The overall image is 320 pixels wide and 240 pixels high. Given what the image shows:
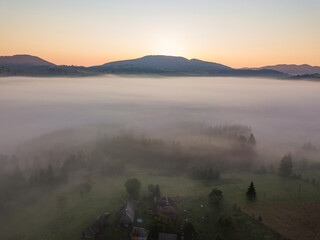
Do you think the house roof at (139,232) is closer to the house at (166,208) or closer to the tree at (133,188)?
the house at (166,208)

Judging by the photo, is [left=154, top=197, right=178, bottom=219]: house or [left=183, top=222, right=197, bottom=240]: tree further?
[left=154, top=197, right=178, bottom=219]: house

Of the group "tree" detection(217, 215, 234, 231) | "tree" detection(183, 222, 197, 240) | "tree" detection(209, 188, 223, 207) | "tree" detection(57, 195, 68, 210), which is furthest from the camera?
"tree" detection(57, 195, 68, 210)

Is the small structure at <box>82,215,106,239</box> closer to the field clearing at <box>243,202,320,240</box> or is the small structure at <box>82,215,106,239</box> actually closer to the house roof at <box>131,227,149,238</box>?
the house roof at <box>131,227,149,238</box>

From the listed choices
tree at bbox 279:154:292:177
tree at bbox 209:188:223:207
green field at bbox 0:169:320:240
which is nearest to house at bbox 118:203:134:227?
green field at bbox 0:169:320:240

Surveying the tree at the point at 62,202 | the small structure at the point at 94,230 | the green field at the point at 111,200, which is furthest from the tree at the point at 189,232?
the tree at the point at 62,202

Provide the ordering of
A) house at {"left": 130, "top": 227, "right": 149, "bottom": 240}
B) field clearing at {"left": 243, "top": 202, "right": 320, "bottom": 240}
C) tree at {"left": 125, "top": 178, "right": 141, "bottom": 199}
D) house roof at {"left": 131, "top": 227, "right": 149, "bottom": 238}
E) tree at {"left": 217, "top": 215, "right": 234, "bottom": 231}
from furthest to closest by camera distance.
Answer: tree at {"left": 125, "top": 178, "right": 141, "bottom": 199}
field clearing at {"left": 243, "top": 202, "right": 320, "bottom": 240}
tree at {"left": 217, "top": 215, "right": 234, "bottom": 231}
house roof at {"left": 131, "top": 227, "right": 149, "bottom": 238}
house at {"left": 130, "top": 227, "right": 149, "bottom": 240}

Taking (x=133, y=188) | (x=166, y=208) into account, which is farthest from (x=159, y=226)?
(x=133, y=188)
